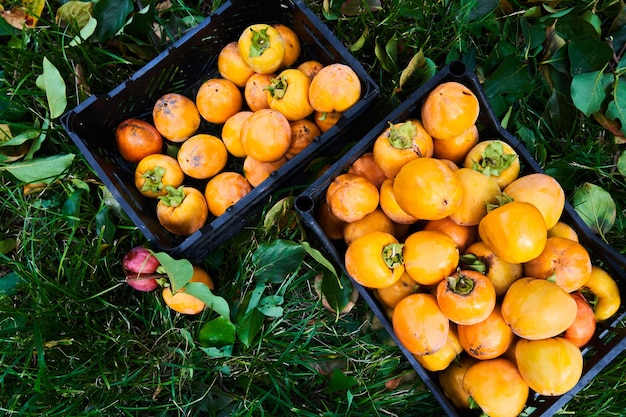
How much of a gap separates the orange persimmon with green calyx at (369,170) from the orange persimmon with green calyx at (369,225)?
0.10 metres

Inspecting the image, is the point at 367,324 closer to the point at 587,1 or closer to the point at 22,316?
the point at 22,316

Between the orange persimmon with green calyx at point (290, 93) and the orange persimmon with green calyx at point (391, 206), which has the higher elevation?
the orange persimmon with green calyx at point (290, 93)

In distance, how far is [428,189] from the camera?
143cm

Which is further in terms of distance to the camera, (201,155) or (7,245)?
(7,245)

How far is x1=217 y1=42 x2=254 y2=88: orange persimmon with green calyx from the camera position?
2.04m

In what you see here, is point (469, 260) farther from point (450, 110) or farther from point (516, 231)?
point (450, 110)

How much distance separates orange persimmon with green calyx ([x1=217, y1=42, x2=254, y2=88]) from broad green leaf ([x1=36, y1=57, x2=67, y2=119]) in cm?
64

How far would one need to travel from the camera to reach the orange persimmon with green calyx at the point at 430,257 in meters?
1.48

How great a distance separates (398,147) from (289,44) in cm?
73

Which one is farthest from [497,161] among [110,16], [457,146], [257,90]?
[110,16]

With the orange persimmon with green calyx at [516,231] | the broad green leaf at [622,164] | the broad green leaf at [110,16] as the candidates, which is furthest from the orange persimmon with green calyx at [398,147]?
the broad green leaf at [110,16]

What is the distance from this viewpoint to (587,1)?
2.20m

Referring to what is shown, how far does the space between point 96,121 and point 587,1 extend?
2084 millimetres

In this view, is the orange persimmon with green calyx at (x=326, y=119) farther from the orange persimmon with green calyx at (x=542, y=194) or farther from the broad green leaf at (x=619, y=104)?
the broad green leaf at (x=619, y=104)
